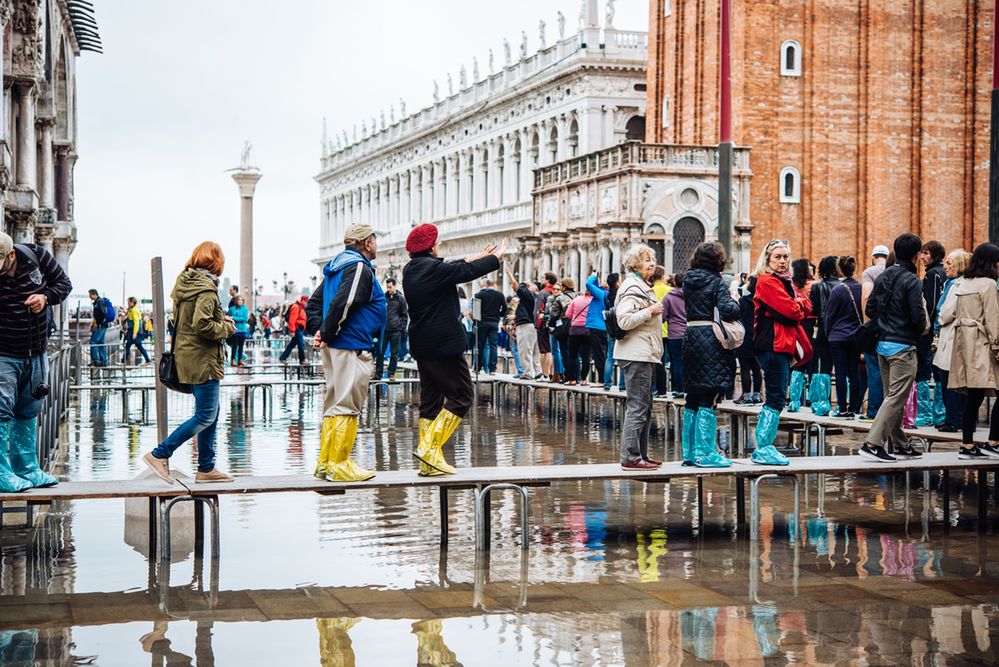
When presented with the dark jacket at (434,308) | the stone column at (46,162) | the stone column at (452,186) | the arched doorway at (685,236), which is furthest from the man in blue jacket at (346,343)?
the stone column at (452,186)

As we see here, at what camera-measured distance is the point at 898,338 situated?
11.6m

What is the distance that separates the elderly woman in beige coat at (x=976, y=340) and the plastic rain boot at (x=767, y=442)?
4.89ft

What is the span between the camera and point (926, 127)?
4566 cm

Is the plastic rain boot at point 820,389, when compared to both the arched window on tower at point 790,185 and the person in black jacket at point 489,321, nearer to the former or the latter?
the person in black jacket at point 489,321

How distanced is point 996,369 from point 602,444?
6.02 metres

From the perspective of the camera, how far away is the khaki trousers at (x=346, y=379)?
9.52m

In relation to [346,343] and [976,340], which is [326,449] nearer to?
[346,343]

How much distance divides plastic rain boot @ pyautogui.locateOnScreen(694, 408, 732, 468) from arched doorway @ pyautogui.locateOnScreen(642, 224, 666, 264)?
1147 inches

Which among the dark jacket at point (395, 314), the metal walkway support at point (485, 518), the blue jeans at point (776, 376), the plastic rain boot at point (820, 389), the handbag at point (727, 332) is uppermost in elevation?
the dark jacket at point (395, 314)

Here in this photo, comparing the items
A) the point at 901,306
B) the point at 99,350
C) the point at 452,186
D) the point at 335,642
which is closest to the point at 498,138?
the point at 452,186

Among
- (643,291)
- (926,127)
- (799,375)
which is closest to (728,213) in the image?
(799,375)

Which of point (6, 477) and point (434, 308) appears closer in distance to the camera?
point (6, 477)

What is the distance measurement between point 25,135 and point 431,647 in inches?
1160

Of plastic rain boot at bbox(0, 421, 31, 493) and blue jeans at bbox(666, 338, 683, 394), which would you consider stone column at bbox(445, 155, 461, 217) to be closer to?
blue jeans at bbox(666, 338, 683, 394)
